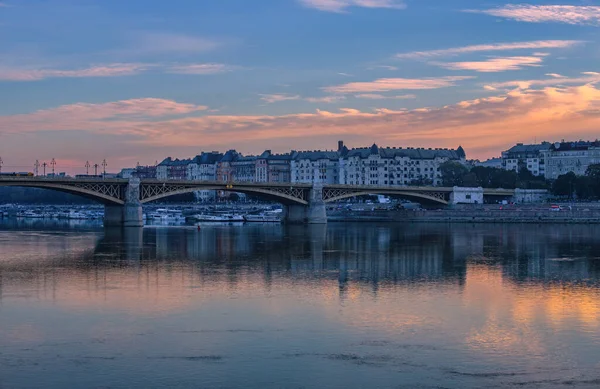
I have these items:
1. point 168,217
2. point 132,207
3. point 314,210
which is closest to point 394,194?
point 314,210

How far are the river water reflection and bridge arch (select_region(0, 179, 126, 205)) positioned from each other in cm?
3798

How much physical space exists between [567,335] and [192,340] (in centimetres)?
1322

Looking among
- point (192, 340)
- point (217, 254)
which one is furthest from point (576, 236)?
point (192, 340)

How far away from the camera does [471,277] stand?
164ft

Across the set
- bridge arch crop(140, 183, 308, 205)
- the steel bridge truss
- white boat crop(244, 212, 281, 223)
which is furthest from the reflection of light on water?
white boat crop(244, 212, 281, 223)

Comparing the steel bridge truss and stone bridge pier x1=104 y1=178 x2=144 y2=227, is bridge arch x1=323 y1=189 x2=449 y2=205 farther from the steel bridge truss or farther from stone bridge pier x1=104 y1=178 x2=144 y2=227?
stone bridge pier x1=104 y1=178 x2=144 y2=227

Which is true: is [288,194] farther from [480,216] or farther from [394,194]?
[480,216]

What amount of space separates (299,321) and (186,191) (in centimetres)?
8302

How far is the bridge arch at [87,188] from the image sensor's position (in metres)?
100

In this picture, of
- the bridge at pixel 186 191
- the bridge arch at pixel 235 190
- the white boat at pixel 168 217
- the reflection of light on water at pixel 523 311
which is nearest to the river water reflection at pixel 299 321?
the reflection of light on water at pixel 523 311

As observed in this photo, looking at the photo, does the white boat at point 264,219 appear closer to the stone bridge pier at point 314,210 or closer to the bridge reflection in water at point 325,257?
the stone bridge pier at point 314,210

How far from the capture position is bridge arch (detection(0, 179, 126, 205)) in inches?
3952

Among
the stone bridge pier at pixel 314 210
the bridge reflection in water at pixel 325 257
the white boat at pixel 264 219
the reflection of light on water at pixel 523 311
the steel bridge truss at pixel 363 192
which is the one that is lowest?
the reflection of light on water at pixel 523 311

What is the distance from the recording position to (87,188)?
108 meters
